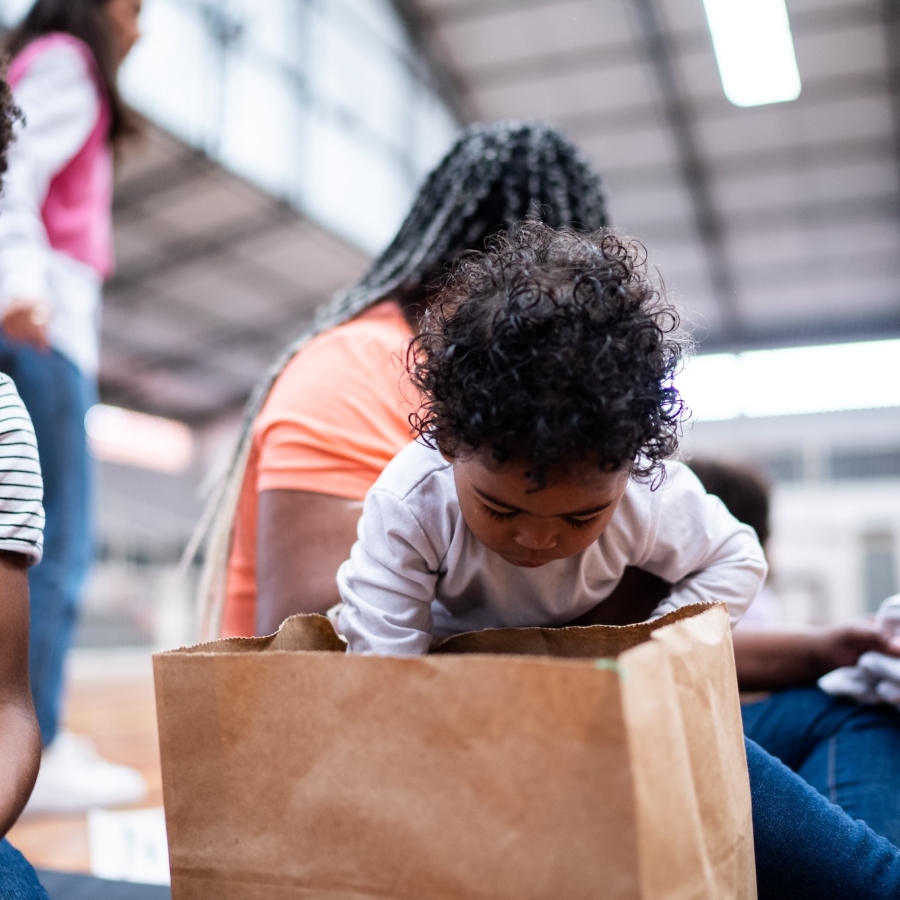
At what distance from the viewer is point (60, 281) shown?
1.44 m

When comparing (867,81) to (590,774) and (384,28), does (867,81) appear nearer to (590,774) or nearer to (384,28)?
(384,28)

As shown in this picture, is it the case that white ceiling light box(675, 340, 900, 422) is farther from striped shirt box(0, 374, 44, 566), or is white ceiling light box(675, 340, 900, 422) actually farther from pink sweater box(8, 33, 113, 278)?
striped shirt box(0, 374, 44, 566)

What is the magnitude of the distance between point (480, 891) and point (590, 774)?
0.30 feet

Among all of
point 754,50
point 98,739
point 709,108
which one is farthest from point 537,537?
point 709,108

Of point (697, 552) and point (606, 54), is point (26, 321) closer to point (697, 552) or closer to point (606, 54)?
point (697, 552)

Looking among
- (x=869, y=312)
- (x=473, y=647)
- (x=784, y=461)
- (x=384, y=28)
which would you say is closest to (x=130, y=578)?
(x=384, y=28)

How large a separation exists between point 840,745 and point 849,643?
0.32 ft

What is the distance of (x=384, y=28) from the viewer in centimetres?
503

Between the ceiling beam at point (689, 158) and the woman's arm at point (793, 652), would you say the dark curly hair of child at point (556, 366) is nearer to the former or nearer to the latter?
the woman's arm at point (793, 652)

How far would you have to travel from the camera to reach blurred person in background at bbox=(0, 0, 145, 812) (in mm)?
1316

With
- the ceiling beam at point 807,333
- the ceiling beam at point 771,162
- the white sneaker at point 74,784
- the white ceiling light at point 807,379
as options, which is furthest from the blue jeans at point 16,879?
the ceiling beam at point 807,333

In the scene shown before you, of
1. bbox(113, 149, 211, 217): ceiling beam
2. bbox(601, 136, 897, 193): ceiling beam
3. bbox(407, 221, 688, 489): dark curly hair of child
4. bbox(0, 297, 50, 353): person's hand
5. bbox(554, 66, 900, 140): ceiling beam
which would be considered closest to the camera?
bbox(407, 221, 688, 489): dark curly hair of child

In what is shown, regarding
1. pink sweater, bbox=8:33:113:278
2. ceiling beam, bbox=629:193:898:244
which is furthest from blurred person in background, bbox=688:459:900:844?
ceiling beam, bbox=629:193:898:244

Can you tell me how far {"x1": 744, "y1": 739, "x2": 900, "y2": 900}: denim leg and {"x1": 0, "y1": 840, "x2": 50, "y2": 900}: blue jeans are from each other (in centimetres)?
49
